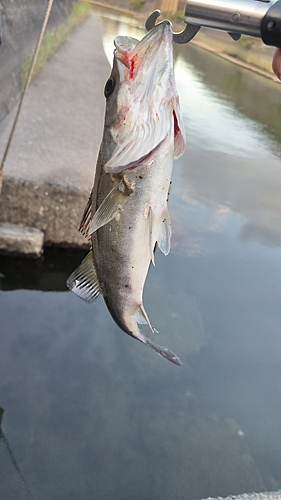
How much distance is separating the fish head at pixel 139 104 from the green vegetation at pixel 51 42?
3993 mm

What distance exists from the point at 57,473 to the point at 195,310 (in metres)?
1.53

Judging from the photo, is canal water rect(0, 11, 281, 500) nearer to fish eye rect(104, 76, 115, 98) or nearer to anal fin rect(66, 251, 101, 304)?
anal fin rect(66, 251, 101, 304)

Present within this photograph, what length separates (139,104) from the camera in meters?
1.10

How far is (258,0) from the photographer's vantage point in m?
1.22

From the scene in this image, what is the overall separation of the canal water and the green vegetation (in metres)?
2.16

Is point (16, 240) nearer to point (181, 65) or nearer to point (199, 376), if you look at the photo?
point (199, 376)

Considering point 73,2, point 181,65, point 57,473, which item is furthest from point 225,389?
point 181,65

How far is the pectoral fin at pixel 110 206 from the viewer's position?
1.08m

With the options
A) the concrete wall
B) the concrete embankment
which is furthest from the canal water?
the concrete wall

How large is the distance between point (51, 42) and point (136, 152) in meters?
6.82

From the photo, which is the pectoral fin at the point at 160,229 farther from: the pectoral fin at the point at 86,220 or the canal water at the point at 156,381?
the canal water at the point at 156,381

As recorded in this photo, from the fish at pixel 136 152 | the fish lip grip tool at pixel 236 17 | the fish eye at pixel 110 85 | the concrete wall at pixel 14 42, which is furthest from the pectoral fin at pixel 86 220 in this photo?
the concrete wall at pixel 14 42

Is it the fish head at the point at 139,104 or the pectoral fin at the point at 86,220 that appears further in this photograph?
the pectoral fin at the point at 86,220

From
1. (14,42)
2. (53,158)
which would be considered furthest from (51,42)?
(53,158)
